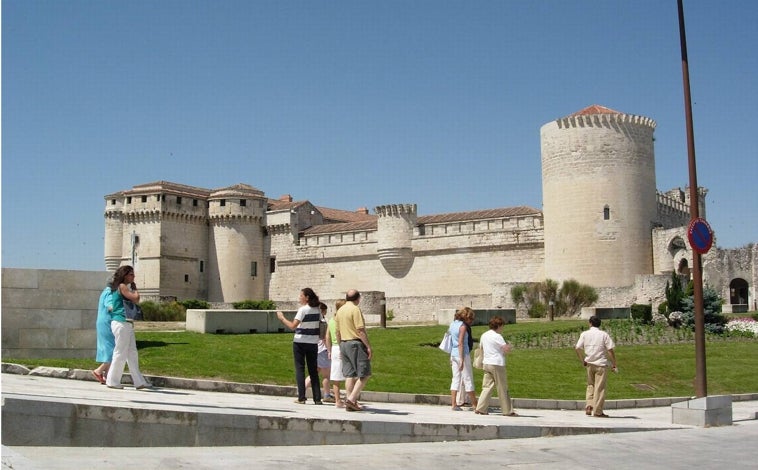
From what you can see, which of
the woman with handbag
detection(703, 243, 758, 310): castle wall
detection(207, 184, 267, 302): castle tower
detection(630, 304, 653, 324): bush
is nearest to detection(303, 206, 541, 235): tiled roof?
detection(207, 184, 267, 302): castle tower

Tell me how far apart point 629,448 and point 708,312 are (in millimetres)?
19463

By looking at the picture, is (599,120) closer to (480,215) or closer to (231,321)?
(480,215)

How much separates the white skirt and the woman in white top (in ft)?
6.29

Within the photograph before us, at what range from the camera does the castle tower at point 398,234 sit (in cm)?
4888

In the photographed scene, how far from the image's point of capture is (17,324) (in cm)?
1229

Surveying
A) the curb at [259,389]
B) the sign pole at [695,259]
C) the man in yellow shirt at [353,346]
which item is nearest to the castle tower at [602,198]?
the curb at [259,389]

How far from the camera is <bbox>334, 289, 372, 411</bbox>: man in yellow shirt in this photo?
1034cm

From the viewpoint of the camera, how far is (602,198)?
1549 inches

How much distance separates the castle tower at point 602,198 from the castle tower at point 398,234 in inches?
413

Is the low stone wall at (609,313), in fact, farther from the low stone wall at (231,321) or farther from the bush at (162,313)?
the bush at (162,313)

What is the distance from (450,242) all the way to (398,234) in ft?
10.3

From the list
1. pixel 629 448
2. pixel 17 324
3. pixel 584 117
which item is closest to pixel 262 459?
pixel 629 448

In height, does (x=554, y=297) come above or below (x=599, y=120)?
below

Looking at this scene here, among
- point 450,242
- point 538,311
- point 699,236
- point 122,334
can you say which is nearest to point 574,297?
point 538,311
